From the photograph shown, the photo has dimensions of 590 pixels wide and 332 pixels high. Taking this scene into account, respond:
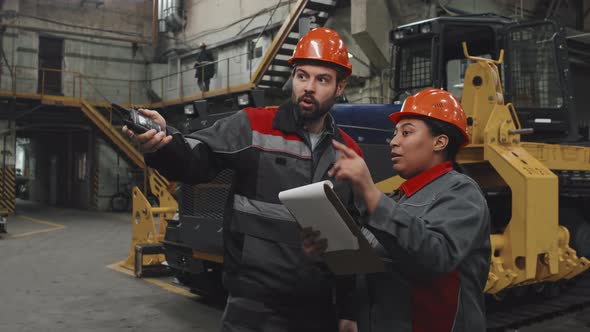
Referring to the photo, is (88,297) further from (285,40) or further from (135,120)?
(285,40)

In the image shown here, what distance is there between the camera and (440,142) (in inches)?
75.6

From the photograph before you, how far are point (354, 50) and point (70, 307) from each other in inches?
364

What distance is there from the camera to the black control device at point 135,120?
1878mm

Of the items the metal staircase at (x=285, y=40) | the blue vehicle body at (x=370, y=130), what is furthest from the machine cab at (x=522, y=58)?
the metal staircase at (x=285, y=40)

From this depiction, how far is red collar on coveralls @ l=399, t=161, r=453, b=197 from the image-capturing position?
6.10 feet

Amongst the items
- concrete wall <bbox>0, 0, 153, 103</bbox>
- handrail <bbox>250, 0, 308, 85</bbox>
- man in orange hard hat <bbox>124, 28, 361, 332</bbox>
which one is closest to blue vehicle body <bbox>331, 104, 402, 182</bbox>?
man in orange hard hat <bbox>124, 28, 361, 332</bbox>

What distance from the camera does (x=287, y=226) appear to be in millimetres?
2193

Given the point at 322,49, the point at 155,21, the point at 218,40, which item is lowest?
the point at 322,49

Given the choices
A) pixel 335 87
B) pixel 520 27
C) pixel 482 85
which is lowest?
pixel 335 87

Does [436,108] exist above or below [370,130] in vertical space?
below

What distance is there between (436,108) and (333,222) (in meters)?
0.60

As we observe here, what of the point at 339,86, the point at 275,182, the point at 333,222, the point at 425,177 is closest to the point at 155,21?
the point at 339,86

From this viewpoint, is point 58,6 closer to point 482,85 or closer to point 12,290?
point 12,290

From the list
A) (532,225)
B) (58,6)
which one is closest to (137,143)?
(532,225)
